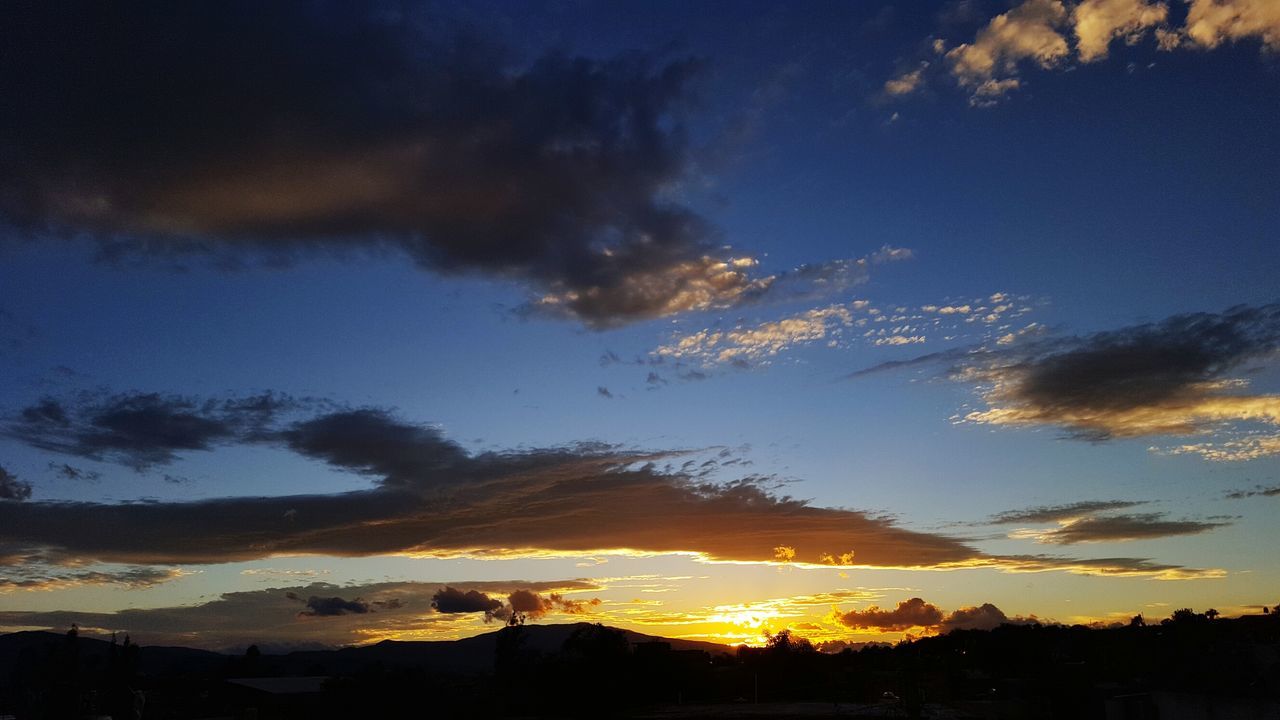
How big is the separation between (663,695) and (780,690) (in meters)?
11.0

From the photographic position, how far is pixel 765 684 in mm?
75500

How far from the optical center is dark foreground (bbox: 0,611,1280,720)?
36.7 meters

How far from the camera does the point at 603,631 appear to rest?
70562 mm

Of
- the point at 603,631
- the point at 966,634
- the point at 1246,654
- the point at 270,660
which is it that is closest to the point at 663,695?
the point at 603,631

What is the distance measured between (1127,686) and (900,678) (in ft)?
42.9

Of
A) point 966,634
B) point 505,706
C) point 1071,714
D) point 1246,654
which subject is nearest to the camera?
point 1246,654

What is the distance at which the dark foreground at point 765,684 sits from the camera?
36.7 m

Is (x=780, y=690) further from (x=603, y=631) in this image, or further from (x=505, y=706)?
(x=505, y=706)

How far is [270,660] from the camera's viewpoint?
140 metres

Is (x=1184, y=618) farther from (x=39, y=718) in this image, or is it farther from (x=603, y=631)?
(x=39, y=718)

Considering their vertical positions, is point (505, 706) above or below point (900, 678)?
below

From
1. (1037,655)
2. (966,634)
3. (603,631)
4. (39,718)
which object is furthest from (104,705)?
(966,634)

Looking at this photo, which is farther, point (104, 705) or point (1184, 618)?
point (1184, 618)

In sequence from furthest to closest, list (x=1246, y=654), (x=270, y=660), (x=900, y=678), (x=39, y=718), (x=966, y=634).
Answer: (x=270, y=660) < (x=966, y=634) < (x=39, y=718) < (x=900, y=678) < (x=1246, y=654)
